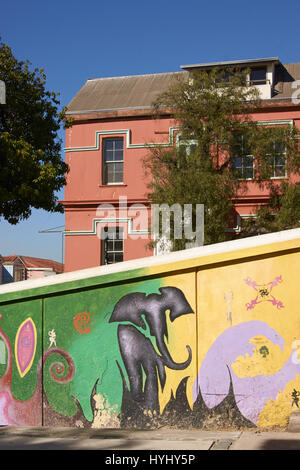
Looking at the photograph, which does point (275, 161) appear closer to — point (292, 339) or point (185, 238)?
point (185, 238)

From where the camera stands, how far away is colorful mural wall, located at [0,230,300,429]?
6.86 m

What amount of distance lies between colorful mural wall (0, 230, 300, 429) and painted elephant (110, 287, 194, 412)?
13 millimetres

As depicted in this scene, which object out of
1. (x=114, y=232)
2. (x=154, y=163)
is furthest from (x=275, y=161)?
(x=114, y=232)

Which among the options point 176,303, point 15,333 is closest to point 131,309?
point 176,303

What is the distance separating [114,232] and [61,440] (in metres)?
15.0

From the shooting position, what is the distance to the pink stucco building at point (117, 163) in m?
20.5

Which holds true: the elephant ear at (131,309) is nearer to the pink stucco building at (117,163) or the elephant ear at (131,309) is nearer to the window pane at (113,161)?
the pink stucco building at (117,163)

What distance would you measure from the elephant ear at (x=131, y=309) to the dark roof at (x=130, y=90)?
1489 centimetres

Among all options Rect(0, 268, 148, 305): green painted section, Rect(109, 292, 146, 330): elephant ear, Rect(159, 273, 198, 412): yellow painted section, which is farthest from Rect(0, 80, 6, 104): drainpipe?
Rect(159, 273, 198, 412): yellow painted section

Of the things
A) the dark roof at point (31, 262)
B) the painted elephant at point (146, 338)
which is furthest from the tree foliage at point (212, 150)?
the dark roof at point (31, 262)

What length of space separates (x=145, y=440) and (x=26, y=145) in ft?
40.6

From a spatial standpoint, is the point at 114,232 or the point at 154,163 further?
the point at 114,232

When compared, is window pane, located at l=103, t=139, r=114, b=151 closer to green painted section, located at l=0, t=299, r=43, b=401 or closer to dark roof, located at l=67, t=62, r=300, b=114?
dark roof, located at l=67, t=62, r=300, b=114

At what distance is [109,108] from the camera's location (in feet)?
71.0
